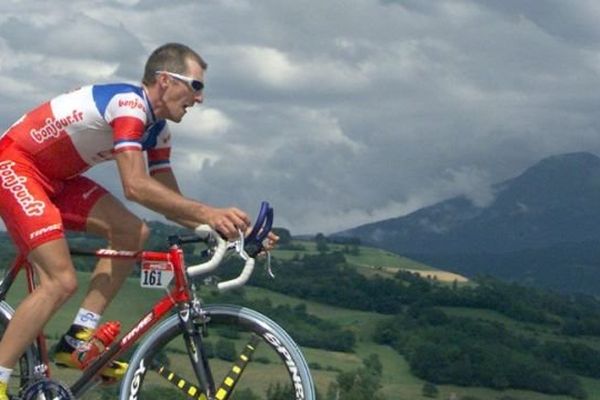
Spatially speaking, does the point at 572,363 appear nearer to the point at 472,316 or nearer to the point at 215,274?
the point at 472,316

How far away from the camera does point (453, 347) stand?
11675 cm

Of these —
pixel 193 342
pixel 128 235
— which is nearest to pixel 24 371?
pixel 128 235

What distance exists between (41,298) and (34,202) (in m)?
0.55

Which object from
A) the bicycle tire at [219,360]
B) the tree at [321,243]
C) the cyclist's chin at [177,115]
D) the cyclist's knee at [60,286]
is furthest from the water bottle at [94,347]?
the tree at [321,243]

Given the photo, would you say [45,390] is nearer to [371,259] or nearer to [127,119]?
[127,119]

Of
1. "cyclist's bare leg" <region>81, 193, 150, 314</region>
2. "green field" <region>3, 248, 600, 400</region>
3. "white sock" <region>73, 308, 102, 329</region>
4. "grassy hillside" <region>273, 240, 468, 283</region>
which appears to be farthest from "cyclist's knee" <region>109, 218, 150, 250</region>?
"grassy hillside" <region>273, 240, 468, 283</region>

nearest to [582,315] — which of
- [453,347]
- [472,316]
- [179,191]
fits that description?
[472,316]

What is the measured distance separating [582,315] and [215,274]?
146324 millimetres

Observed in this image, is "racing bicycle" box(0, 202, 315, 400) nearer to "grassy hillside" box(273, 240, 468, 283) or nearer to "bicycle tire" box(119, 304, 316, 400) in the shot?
"bicycle tire" box(119, 304, 316, 400)

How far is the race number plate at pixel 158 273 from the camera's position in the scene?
8.04 m

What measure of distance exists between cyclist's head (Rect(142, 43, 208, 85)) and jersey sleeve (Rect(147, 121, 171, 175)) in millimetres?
576

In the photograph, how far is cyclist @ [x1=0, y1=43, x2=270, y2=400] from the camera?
305 inches

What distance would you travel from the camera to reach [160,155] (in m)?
8.52

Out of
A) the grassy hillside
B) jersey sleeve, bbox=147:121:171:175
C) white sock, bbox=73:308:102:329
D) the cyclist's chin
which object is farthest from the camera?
the grassy hillside
